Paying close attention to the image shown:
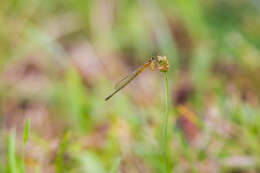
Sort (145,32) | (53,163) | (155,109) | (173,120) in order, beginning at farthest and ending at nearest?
(145,32) < (155,109) < (173,120) < (53,163)

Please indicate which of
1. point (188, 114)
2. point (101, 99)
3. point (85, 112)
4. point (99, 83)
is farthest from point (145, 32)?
point (188, 114)

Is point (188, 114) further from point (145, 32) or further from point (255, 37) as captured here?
point (145, 32)

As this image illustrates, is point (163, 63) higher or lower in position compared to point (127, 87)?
lower

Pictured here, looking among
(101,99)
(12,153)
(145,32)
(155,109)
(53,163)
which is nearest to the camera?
(12,153)

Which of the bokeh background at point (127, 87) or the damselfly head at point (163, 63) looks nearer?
the damselfly head at point (163, 63)

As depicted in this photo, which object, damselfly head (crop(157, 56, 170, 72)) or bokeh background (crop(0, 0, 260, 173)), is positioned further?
bokeh background (crop(0, 0, 260, 173))

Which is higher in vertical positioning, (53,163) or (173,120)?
(173,120)

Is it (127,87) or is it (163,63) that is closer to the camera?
(163,63)

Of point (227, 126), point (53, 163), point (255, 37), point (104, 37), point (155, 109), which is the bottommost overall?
point (53, 163)
